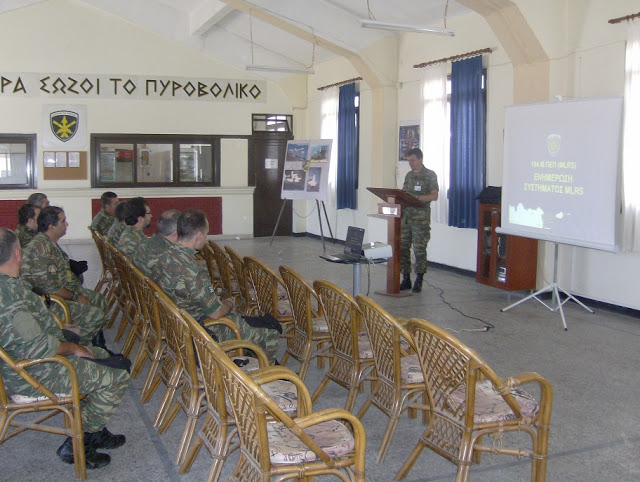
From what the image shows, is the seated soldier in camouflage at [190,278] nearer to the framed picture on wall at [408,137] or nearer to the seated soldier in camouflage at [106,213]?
the seated soldier in camouflage at [106,213]

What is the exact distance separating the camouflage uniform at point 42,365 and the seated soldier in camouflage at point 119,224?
2429 millimetres

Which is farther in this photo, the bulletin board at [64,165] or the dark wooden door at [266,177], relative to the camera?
the dark wooden door at [266,177]

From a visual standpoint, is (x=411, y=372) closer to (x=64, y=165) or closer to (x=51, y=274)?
(x=51, y=274)

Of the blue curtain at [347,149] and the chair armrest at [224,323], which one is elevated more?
the blue curtain at [347,149]

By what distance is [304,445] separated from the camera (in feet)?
8.25

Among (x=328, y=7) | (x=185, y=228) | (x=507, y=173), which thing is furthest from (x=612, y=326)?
(x=328, y=7)

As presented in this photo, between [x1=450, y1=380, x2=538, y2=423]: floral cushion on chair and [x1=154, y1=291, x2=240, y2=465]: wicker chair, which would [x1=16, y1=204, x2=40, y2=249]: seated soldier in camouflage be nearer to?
[x1=154, y1=291, x2=240, y2=465]: wicker chair

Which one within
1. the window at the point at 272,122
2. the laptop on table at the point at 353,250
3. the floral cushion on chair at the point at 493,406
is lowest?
the floral cushion on chair at the point at 493,406

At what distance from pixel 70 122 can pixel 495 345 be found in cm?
960

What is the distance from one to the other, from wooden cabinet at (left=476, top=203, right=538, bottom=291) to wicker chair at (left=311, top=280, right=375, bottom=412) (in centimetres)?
389

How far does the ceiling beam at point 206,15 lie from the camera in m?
10.7

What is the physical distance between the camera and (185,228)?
3898 millimetres

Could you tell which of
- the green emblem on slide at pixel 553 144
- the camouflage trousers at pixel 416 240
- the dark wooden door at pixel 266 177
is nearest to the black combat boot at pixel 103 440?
the green emblem on slide at pixel 553 144

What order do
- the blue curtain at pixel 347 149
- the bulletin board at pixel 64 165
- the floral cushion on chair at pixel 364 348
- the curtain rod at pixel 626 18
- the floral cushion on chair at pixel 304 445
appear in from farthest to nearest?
the bulletin board at pixel 64 165 < the blue curtain at pixel 347 149 < the curtain rod at pixel 626 18 < the floral cushion on chair at pixel 364 348 < the floral cushion on chair at pixel 304 445
